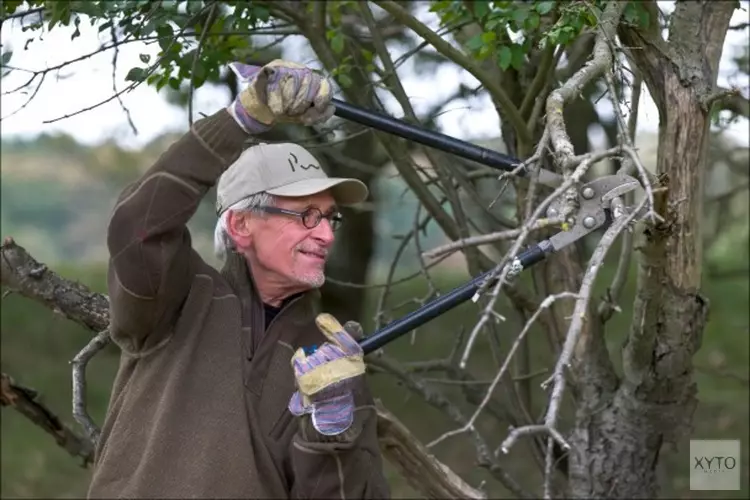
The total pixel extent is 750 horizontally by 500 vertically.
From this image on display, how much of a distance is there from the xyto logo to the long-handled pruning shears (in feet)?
4.05

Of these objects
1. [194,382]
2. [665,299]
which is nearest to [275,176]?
[194,382]

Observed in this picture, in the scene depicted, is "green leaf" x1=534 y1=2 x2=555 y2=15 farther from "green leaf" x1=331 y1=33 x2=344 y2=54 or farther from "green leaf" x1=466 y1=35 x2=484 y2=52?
"green leaf" x1=331 y1=33 x2=344 y2=54

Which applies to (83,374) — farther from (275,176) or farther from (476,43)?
(476,43)

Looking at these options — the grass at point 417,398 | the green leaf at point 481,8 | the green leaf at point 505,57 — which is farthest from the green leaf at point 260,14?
the grass at point 417,398

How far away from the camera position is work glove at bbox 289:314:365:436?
2.41 meters

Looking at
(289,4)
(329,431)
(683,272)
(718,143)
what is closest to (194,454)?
(329,431)

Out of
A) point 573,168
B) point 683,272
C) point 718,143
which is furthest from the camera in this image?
point 718,143

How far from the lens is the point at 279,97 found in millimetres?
2385

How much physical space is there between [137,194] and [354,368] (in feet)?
1.99

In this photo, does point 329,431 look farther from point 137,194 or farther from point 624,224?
point 624,224

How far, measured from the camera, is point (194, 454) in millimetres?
2447

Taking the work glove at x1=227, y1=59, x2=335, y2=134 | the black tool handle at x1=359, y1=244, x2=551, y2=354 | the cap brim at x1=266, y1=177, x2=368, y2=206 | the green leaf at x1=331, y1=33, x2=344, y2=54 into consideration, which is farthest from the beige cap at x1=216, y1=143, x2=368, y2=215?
the green leaf at x1=331, y1=33, x2=344, y2=54

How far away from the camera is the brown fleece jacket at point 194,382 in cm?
242

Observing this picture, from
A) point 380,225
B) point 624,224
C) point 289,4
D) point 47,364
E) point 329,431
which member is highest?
point 289,4
